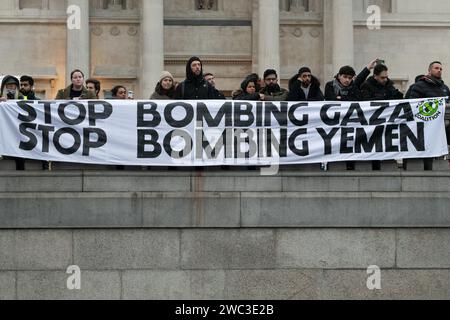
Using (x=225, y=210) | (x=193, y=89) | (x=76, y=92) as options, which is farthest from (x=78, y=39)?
(x=225, y=210)

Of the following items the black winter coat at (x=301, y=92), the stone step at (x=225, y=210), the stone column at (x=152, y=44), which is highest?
the stone column at (x=152, y=44)

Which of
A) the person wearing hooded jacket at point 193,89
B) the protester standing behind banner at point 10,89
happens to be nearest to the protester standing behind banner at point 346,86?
the person wearing hooded jacket at point 193,89

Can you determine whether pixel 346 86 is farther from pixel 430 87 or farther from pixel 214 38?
pixel 214 38

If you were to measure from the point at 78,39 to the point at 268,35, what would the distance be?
6.78 m

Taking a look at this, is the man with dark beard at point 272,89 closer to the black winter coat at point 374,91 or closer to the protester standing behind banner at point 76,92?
the black winter coat at point 374,91

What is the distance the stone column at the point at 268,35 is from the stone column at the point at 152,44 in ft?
11.7

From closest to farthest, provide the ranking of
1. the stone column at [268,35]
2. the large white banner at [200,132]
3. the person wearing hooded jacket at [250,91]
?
the large white banner at [200,132]
the person wearing hooded jacket at [250,91]
the stone column at [268,35]

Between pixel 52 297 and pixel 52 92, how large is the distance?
2643 centimetres

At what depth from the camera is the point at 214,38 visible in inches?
1848

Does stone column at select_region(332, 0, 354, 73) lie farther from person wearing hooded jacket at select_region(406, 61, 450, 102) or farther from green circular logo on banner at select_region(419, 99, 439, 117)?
green circular logo on banner at select_region(419, 99, 439, 117)

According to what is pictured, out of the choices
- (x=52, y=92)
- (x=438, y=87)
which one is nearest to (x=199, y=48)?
(x=52, y=92)

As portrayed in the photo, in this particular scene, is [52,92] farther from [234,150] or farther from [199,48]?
[234,150]

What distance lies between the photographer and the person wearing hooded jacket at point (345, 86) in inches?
856

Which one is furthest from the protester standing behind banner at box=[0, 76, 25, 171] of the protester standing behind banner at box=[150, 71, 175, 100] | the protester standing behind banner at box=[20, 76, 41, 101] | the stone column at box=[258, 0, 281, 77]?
the stone column at box=[258, 0, 281, 77]
